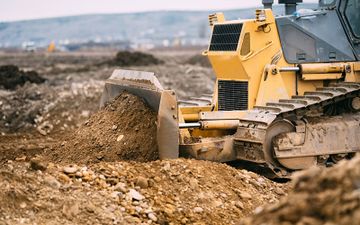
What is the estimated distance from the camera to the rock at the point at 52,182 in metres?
Result: 8.48

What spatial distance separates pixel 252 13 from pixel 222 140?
7.27 feet

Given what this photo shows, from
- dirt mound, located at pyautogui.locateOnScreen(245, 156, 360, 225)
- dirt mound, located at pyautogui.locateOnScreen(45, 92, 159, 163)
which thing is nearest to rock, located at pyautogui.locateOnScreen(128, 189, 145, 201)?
dirt mound, located at pyautogui.locateOnScreen(45, 92, 159, 163)

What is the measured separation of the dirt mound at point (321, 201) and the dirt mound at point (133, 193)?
2676mm

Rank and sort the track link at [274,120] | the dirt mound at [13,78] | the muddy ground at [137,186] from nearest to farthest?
the muddy ground at [137,186] → the track link at [274,120] → the dirt mound at [13,78]

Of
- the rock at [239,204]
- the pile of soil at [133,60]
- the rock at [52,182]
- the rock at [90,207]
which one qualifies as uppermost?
the rock at [52,182]

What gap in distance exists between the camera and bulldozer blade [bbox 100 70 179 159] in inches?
396

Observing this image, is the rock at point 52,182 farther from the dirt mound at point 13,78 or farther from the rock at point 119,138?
the dirt mound at point 13,78

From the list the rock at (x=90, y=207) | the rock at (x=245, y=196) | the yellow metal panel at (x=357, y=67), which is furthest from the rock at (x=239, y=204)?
the yellow metal panel at (x=357, y=67)

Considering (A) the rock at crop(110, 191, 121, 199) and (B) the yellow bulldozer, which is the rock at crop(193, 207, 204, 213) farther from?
(B) the yellow bulldozer

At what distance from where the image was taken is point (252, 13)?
11.7 metres

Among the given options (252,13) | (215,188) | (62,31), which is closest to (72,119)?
(252,13)

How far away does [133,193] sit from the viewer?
8797 mm

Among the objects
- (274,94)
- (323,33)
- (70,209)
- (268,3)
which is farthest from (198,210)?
(268,3)

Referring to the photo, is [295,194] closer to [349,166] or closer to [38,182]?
[349,166]
